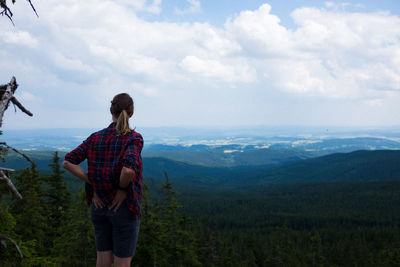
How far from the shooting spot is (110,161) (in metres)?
3.89

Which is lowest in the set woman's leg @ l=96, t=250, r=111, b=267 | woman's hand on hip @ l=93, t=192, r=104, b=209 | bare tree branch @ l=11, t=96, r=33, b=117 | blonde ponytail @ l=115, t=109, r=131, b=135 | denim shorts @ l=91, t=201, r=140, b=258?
woman's leg @ l=96, t=250, r=111, b=267

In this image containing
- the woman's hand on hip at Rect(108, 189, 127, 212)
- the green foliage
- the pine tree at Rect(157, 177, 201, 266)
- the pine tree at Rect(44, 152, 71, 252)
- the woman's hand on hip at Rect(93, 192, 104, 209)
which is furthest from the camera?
the pine tree at Rect(44, 152, 71, 252)

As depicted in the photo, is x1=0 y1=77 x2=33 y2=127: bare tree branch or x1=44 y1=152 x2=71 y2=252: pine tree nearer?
x1=0 y1=77 x2=33 y2=127: bare tree branch

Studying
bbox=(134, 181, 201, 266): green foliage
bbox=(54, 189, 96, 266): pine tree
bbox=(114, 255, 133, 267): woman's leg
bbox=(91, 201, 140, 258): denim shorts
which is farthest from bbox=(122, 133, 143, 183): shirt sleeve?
bbox=(54, 189, 96, 266): pine tree

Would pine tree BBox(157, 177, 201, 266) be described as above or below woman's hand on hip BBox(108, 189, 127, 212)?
below

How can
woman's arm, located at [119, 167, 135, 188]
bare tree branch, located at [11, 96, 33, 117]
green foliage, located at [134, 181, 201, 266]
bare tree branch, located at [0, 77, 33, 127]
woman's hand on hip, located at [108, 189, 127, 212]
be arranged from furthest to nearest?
green foliage, located at [134, 181, 201, 266]
bare tree branch, located at [11, 96, 33, 117]
bare tree branch, located at [0, 77, 33, 127]
woman's hand on hip, located at [108, 189, 127, 212]
woman's arm, located at [119, 167, 135, 188]

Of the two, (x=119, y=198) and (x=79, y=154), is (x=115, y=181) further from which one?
(x=79, y=154)

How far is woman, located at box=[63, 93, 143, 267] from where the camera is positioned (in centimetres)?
384

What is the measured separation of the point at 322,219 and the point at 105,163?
181868 mm

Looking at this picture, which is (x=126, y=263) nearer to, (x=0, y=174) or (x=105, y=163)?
(x=105, y=163)

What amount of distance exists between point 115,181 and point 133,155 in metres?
0.46

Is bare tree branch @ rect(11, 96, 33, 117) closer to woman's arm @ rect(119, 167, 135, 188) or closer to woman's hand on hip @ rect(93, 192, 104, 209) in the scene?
woman's hand on hip @ rect(93, 192, 104, 209)

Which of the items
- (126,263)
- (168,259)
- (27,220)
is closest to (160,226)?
(168,259)

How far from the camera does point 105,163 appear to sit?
389 centimetres
